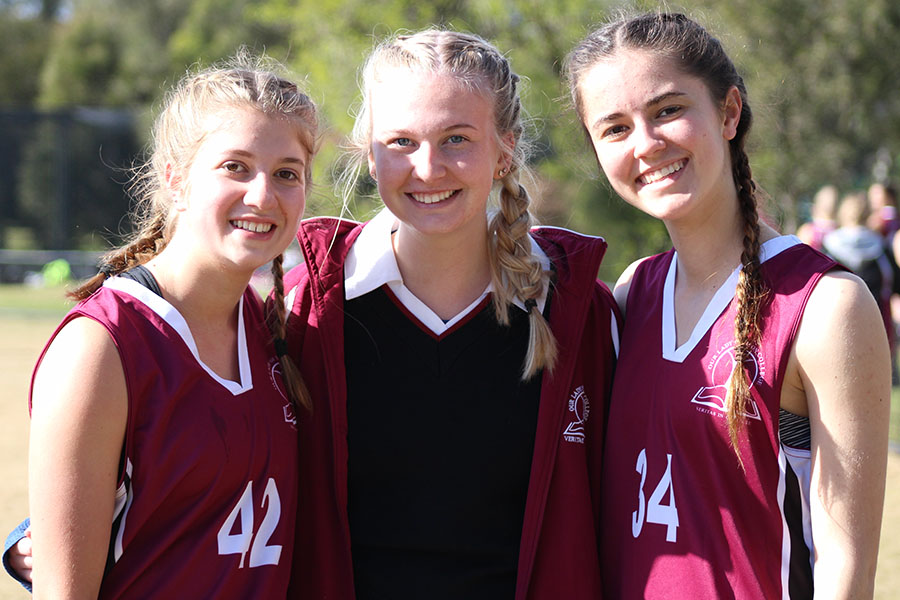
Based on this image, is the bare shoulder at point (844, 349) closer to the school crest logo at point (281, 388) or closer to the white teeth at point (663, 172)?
the white teeth at point (663, 172)

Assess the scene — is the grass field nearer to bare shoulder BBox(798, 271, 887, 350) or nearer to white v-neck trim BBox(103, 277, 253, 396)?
white v-neck trim BBox(103, 277, 253, 396)

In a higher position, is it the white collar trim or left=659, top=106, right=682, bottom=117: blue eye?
left=659, top=106, right=682, bottom=117: blue eye

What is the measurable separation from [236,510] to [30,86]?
4349 centimetres

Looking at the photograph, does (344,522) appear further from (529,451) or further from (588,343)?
(588,343)

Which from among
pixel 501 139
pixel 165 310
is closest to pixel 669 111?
pixel 501 139

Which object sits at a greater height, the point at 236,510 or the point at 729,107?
the point at 729,107

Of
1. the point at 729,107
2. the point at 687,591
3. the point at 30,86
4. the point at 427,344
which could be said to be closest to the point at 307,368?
the point at 427,344

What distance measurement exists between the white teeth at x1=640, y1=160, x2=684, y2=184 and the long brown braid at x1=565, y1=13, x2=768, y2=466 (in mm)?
213

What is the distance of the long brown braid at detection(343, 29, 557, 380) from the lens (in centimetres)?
249

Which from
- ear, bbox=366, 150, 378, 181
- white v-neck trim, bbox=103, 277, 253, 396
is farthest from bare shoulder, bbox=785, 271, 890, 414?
white v-neck trim, bbox=103, 277, 253, 396

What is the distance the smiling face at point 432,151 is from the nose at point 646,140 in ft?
1.32

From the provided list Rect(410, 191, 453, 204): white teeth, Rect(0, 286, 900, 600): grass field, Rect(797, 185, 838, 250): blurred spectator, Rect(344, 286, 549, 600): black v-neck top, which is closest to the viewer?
Rect(344, 286, 549, 600): black v-neck top

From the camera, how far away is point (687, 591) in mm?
2203

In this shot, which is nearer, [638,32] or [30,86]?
[638,32]
